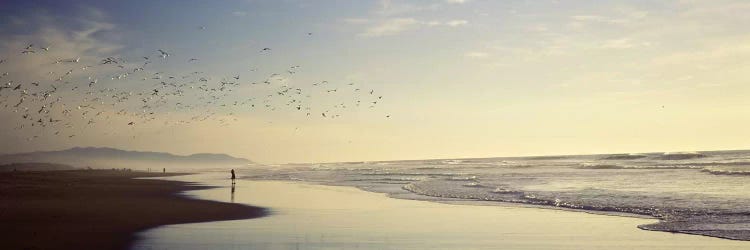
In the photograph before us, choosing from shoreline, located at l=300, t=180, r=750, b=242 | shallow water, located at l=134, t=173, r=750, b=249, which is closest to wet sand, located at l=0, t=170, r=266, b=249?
shallow water, located at l=134, t=173, r=750, b=249

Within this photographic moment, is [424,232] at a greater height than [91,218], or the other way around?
[91,218]

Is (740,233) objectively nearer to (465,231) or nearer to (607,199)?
(465,231)

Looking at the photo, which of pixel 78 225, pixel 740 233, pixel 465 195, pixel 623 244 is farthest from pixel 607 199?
pixel 78 225

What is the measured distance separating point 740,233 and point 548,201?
11.5 meters

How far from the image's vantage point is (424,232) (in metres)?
17.9

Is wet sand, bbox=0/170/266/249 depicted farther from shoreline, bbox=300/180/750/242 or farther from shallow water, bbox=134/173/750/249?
shoreline, bbox=300/180/750/242

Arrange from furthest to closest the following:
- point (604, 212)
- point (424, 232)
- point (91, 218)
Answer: point (604, 212) < point (91, 218) < point (424, 232)

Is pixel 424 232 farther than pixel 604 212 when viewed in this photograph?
No

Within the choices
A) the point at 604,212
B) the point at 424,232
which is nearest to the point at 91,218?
the point at 424,232

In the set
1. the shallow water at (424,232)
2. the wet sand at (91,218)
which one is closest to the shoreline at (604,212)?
the shallow water at (424,232)

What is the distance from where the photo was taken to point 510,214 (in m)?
23.2

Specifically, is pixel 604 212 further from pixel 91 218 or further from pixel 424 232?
pixel 91 218

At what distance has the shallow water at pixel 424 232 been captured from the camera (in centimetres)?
1550

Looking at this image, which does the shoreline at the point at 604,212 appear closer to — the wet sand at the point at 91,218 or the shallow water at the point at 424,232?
the shallow water at the point at 424,232
